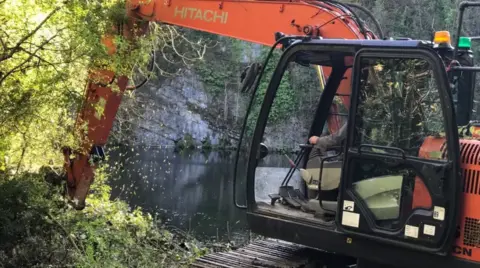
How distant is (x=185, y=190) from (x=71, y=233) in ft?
31.8

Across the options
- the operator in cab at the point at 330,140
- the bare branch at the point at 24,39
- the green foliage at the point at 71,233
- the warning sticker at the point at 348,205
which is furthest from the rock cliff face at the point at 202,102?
the warning sticker at the point at 348,205

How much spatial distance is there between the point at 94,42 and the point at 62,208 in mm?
2454

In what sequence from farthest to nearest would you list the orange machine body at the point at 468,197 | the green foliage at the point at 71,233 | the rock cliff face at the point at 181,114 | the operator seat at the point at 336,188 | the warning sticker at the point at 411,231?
the rock cliff face at the point at 181,114 → the green foliage at the point at 71,233 → the operator seat at the point at 336,188 → the warning sticker at the point at 411,231 → the orange machine body at the point at 468,197

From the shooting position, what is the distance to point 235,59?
3247 centimetres

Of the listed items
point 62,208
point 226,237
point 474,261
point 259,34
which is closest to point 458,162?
point 474,261

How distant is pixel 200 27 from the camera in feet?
20.4

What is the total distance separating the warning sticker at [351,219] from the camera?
3646 millimetres

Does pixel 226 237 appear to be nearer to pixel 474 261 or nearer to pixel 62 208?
pixel 62 208

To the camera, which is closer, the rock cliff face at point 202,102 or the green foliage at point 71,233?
the green foliage at point 71,233

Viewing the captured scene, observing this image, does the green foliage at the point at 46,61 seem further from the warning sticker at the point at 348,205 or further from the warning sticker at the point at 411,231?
the warning sticker at the point at 411,231

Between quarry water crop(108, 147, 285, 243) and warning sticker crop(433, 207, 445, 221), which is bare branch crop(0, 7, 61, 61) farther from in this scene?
warning sticker crop(433, 207, 445, 221)

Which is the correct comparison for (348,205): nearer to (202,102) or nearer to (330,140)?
(330,140)

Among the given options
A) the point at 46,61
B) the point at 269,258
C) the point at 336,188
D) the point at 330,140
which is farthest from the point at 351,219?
the point at 46,61

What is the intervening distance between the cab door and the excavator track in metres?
0.87
